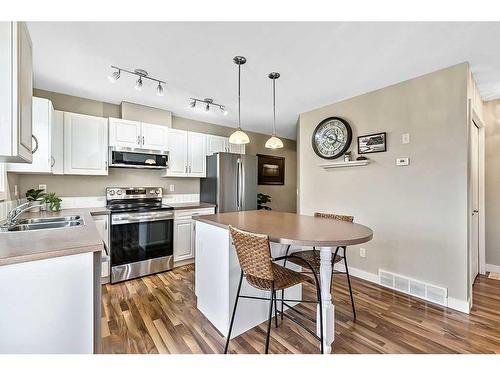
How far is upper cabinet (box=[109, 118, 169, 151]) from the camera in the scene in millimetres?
3057

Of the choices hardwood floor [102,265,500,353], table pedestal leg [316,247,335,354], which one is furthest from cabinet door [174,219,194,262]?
table pedestal leg [316,247,335,354]

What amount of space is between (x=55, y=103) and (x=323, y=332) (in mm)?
3866

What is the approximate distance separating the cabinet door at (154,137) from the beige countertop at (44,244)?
2054 millimetres

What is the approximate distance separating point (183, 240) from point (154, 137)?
1.58 m

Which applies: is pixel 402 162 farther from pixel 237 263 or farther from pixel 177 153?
pixel 177 153

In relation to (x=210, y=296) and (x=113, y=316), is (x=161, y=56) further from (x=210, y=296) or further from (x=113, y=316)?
(x=113, y=316)

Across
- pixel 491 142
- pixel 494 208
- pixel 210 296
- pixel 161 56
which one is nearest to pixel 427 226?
pixel 494 208

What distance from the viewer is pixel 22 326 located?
104cm

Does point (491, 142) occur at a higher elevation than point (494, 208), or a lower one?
higher

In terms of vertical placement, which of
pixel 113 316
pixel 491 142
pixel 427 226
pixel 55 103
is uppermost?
pixel 55 103

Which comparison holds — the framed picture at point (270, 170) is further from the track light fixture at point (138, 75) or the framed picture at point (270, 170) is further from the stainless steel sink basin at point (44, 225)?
the stainless steel sink basin at point (44, 225)

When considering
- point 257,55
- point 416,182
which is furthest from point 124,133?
point 416,182

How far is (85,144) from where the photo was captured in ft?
9.55

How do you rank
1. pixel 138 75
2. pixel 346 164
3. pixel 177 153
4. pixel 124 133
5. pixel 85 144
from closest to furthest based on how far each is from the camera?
pixel 138 75
pixel 85 144
pixel 346 164
pixel 124 133
pixel 177 153
